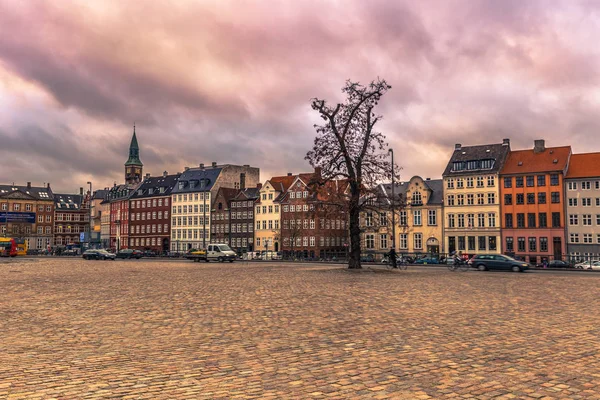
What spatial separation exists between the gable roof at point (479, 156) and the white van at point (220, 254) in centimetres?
3823

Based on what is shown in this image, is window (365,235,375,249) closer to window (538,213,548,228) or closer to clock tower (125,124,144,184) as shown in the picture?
window (538,213,548,228)

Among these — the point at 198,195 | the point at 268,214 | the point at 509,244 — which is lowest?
the point at 509,244

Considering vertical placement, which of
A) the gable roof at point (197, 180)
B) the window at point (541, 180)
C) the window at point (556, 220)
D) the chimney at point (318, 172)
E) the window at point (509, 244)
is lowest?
the window at point (509, 244)

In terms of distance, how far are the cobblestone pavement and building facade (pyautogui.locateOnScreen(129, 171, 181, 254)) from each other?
111m

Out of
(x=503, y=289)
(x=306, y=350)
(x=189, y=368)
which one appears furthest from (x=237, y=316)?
(x=503, y=289)

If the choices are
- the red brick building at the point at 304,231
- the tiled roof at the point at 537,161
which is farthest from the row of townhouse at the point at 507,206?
the red brick building at the point at 304,231

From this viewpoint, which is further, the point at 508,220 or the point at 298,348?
the point at 508,220

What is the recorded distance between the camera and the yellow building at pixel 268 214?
339 ft

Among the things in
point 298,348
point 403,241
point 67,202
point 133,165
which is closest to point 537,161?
point 403,241

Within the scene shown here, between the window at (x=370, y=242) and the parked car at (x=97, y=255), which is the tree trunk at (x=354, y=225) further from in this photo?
the window at (x=370, y=242)

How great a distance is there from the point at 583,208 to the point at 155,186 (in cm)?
9401

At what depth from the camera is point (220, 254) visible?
62.7m

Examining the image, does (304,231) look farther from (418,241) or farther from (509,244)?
(509,244)

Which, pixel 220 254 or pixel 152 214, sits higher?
pixel 152 214
